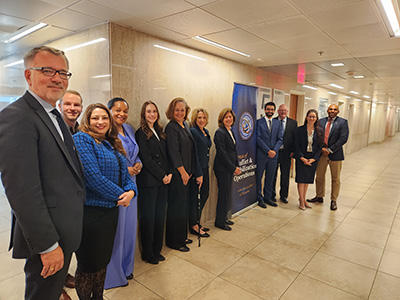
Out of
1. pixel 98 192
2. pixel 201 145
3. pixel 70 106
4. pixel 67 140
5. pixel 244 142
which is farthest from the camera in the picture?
pixel 244 142

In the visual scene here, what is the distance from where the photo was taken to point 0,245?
11.1ft

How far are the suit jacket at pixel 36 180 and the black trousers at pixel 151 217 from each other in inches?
56.9

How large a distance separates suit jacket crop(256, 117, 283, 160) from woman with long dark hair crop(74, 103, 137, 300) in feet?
10.5

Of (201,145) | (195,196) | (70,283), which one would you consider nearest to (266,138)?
(201,145)

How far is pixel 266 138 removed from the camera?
15.8 feet

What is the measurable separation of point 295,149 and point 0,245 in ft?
15.9

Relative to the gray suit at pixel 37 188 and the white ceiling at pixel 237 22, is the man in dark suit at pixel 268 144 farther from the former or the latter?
the gray suit at pixel 37 188

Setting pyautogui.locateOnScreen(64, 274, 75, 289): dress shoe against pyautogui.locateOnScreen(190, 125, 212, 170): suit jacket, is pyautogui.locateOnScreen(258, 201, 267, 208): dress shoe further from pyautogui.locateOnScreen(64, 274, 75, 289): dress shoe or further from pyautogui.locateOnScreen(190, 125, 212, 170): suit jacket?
pyautogui.locateOnScreen(64, 274, 75, 289): dress shoe

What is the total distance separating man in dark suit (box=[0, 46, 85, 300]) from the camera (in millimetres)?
1176

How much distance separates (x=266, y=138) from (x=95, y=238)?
3.64m

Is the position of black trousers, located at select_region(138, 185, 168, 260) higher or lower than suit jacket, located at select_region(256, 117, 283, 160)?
lower

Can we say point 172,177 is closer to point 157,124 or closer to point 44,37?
point 157,124

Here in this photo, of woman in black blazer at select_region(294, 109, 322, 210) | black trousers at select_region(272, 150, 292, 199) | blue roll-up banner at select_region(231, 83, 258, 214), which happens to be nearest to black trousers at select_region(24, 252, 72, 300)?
blue roll-up banner at select_region(231, 83, 258, 214)

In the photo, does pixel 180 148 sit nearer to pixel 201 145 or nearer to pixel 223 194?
pixel 201 145
